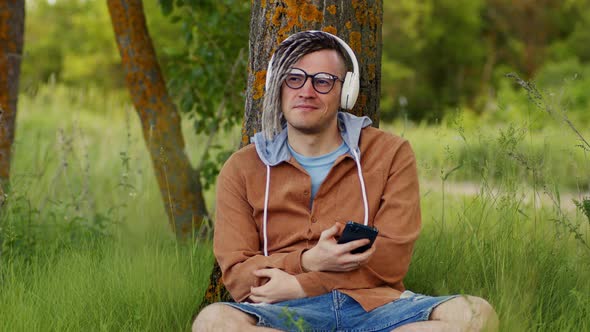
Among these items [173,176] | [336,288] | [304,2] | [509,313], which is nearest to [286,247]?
[336,288]

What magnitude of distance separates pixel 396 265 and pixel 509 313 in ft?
1.59

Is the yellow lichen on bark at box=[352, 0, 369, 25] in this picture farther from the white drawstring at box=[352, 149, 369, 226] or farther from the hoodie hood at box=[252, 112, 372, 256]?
the white drawstring at box=[352, 149, 369, 226]

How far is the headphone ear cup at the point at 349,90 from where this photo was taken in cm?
341

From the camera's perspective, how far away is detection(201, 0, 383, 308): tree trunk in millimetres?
3854

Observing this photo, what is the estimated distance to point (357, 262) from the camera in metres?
3.13

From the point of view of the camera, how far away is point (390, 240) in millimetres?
3248

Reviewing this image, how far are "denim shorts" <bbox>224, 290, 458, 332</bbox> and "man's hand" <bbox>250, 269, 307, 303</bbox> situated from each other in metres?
0.03

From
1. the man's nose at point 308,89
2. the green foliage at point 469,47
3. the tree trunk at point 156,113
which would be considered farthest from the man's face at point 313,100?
the green foliage at point 469,47

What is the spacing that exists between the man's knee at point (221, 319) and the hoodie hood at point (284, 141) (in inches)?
25.3

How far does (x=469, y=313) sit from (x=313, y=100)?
1055 millimetres

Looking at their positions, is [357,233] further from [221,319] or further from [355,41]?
[355,41]

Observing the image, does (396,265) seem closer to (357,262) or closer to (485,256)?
(357,262)

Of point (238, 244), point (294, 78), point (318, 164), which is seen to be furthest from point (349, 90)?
point (238, 244)

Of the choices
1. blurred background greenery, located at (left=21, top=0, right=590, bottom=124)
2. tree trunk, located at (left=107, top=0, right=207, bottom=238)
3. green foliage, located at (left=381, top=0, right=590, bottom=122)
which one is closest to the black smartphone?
tree trunk, located at (left=107, top=0, right=207, bottom=238)
